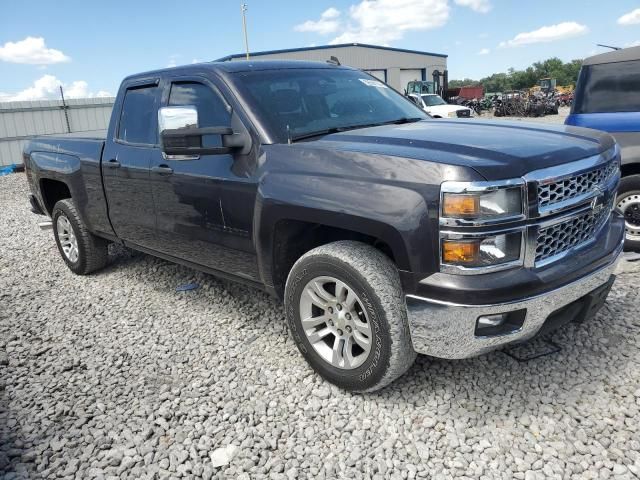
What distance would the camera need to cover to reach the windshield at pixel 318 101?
3191 millimetres

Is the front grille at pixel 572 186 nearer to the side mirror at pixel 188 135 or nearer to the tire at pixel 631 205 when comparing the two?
the side mirror at pixel 188 135

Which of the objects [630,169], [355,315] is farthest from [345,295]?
[630,169]

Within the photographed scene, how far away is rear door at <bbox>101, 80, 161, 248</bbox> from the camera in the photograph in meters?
3.96

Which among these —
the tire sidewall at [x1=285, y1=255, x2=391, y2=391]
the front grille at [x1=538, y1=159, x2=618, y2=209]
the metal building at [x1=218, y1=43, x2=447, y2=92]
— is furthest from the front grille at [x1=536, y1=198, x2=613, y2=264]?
the metal building at [x1=218, y1=43, x2=447, y2=92]

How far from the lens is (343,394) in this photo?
292 cm

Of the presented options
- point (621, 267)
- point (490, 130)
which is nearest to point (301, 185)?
point (490, 130)

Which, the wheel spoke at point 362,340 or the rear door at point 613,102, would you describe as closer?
the wheel spoke at point 362,340

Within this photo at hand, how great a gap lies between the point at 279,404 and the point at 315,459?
1.62ft

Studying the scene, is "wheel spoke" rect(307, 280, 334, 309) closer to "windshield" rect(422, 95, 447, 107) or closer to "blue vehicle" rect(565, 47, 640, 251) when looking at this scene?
"blue vehicle" rect(565, 47, 640, 251)

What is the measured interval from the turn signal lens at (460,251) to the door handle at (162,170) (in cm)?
216

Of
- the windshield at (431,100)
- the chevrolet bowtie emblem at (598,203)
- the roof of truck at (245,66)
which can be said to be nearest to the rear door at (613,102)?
the chevrolet bowtie emblem at (598,203)

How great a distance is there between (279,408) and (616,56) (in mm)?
4596

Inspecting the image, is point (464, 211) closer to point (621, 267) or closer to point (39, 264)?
point (621, 267)

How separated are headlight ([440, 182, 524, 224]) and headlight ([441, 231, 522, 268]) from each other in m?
0.09
